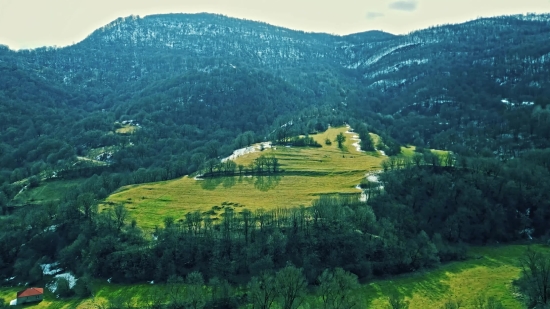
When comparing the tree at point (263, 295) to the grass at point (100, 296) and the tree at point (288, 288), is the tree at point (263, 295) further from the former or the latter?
the grass at point (100, 296)

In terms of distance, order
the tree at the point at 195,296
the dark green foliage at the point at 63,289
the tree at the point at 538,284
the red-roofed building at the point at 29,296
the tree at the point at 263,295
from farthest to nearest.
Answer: the dark green foliage at the point at 63,289
the red-roofed building at the point at 29,296
the tree at the point at 195,296
the tree at the point at 263,295
the tree at the point at 538,284

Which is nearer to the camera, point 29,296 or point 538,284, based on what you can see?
point 538,284

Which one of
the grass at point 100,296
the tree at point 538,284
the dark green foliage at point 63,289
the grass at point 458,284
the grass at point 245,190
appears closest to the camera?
the tree at point 538,284

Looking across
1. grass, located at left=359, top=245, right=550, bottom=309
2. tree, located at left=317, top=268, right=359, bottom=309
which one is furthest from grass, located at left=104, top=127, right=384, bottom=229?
tree, located at left=317, top=268, right=359, bottom=309

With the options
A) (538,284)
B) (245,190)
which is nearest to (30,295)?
(245,190)

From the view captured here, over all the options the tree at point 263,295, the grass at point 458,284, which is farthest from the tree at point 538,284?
the tree at point 263,295

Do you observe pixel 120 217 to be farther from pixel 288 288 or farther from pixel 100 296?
pixel 288 288

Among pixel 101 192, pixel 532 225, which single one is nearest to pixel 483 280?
pixel 532 225
